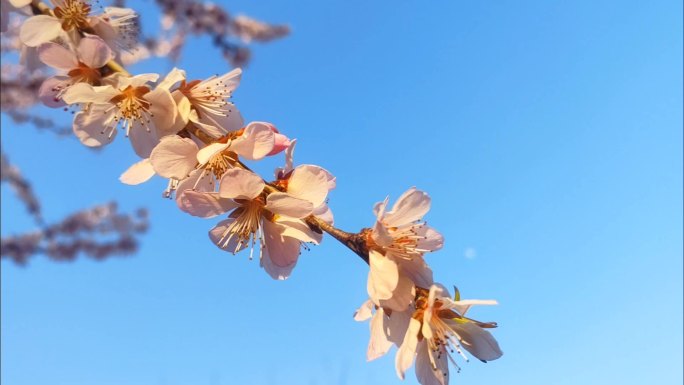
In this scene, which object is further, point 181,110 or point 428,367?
point 181,110

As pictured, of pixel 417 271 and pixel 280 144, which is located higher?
pixel 280 144

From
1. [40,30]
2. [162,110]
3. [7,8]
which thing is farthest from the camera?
[7,8]

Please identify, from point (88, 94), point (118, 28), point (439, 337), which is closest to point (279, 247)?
point (439, 337)

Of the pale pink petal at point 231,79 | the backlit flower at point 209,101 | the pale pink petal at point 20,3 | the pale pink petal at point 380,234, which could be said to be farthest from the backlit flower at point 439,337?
the pale pink petal at point 20,3

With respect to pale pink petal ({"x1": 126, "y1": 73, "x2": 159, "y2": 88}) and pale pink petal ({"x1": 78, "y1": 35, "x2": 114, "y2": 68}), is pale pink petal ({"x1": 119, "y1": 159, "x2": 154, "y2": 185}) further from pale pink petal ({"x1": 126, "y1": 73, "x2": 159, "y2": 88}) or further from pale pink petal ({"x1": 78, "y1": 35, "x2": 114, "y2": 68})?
pale pink petal ({"x1": 78, "y1": 35, "x2": 114, "y2": 68})

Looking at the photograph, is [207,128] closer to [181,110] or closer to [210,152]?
[181,110]

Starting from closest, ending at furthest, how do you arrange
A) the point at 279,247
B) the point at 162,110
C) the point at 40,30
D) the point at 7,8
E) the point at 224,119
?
the point at 279,247 < the point at 162,110 < the point at 224,119 < the point at 40,30 < the point at 7,8

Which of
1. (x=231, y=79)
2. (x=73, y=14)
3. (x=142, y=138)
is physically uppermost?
(x=73, y=14)
